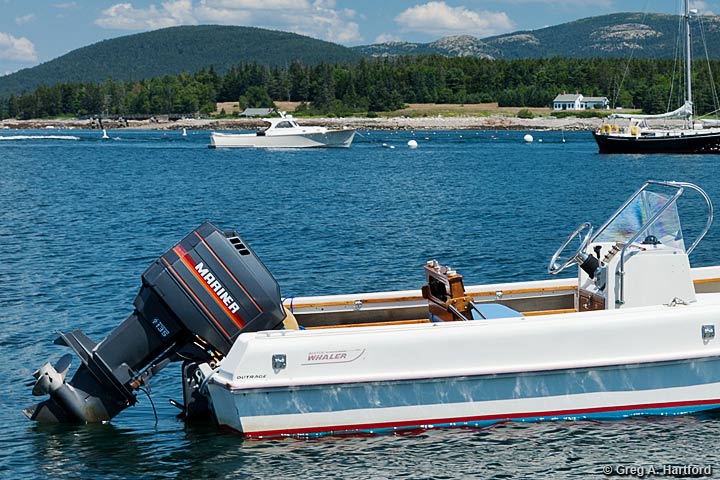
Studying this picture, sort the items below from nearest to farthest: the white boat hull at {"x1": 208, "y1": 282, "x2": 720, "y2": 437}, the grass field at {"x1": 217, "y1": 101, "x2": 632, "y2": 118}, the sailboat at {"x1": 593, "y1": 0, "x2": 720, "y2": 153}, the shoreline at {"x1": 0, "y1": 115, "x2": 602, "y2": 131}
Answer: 1. the white boat hull at {"x1": 208, "y1": 282, "x2": 720, "y2": 437}
2. the sailboat at {"x1": 593, "y1": 0, "x2": 720, "y2": 153}
3. the shoreline at {"x1": 0, "y1": 115, "x2": 602, "y2": 131}
4. the grass field at {"x1": 217, "y1": 101, "x2": 632, "y2": 118}

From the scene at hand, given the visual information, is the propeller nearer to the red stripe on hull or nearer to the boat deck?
the red stripe on hull

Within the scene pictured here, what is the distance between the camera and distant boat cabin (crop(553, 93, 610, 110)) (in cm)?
17612

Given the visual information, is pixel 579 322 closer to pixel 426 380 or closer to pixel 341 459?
pixel 426 380

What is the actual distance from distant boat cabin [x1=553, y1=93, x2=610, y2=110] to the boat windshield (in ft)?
559

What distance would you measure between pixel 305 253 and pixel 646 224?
49.7 feet

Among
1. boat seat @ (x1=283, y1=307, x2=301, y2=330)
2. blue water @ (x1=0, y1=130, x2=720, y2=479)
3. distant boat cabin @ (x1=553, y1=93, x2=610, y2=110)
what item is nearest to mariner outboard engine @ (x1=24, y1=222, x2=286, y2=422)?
boat seat @ (x1=283, y1=307, x2=301, y2=330)

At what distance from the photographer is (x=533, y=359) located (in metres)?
8.91

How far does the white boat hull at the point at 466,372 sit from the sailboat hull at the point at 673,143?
62.7 meters

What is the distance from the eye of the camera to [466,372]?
28.9 feet

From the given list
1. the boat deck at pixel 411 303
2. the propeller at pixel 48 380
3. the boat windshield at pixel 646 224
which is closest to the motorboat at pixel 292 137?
the boat deck at pixel 411 303

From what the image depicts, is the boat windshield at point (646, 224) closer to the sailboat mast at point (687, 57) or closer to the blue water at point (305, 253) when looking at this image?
the blue water at point (305, 253)

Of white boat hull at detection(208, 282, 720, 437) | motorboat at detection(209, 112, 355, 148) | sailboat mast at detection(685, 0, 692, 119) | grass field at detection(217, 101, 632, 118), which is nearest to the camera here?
white boat hull at detection(208, 282, 720, 437)

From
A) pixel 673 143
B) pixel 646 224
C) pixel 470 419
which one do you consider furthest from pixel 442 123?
pixel 470 419

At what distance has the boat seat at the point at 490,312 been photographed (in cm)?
970
